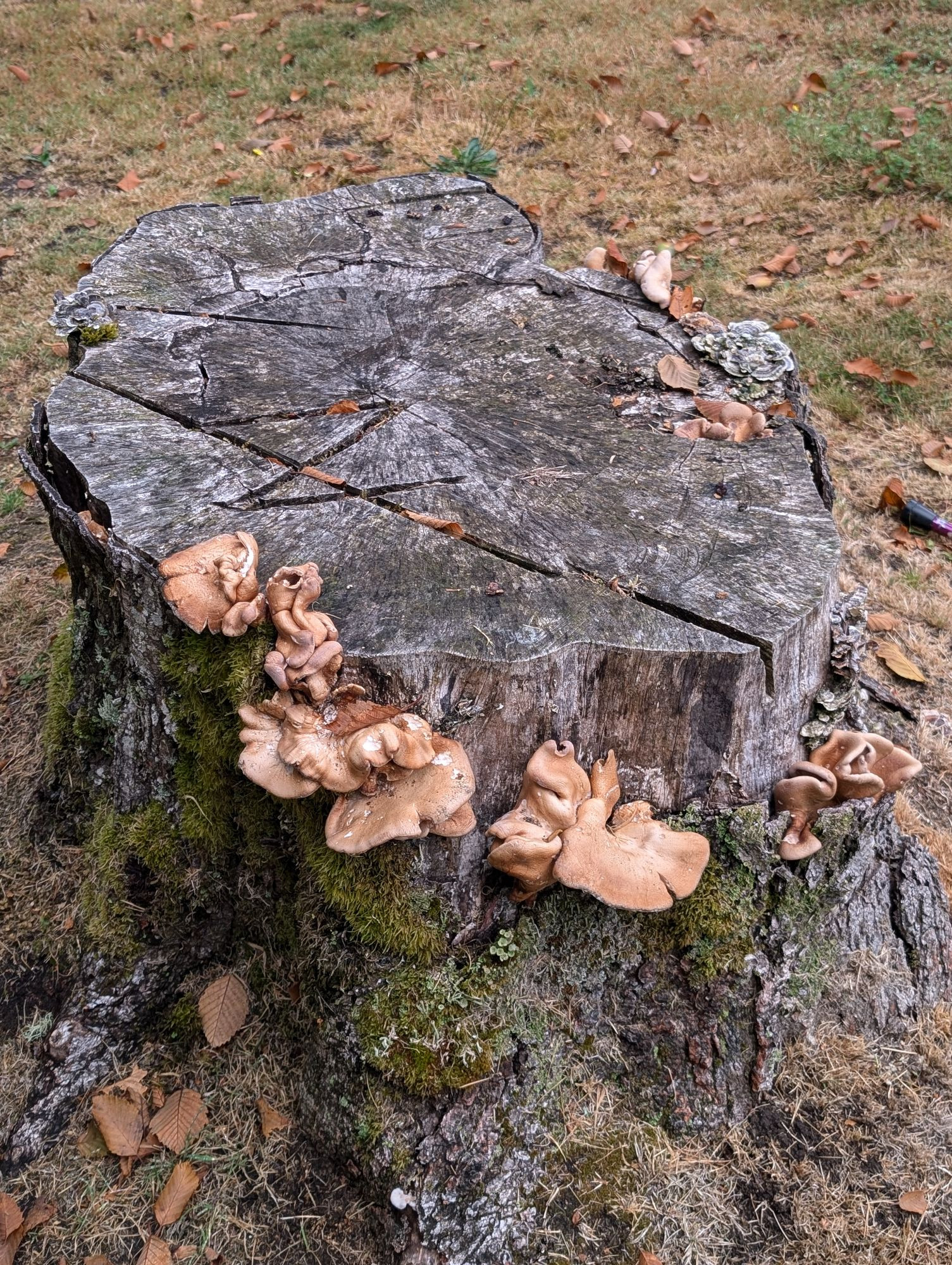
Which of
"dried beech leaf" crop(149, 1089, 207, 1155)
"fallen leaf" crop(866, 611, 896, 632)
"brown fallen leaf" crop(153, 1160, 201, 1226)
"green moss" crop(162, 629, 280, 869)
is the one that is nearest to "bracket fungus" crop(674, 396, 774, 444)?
"green moss" crop(162, 629, 280, 869)

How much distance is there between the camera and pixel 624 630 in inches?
88.3

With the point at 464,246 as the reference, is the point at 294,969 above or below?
below

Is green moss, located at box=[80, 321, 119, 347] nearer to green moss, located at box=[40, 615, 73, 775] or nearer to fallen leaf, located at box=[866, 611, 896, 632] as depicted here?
green moss, located at box=[40, 615, 73, 775]

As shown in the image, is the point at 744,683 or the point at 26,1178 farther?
the point at 26,1178

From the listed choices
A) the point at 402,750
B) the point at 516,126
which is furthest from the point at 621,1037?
the point at 516,126

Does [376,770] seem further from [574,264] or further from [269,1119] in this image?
[574,264]

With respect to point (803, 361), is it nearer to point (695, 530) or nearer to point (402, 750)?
point (695, 530)

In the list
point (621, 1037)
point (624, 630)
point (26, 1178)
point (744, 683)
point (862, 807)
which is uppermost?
point (624, 630)

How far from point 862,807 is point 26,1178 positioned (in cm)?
258

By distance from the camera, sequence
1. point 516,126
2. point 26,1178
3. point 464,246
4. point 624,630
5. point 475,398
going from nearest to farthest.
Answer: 1. point 624,630
2. point 26,1178
3. point 475,398
4. point 464,246
5. point 516,126

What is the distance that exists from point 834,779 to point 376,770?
4.22 feet

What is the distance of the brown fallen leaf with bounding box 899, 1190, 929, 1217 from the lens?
8.26 feet

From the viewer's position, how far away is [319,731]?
2113mm

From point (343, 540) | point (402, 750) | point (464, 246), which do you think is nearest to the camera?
point (402, 750)
